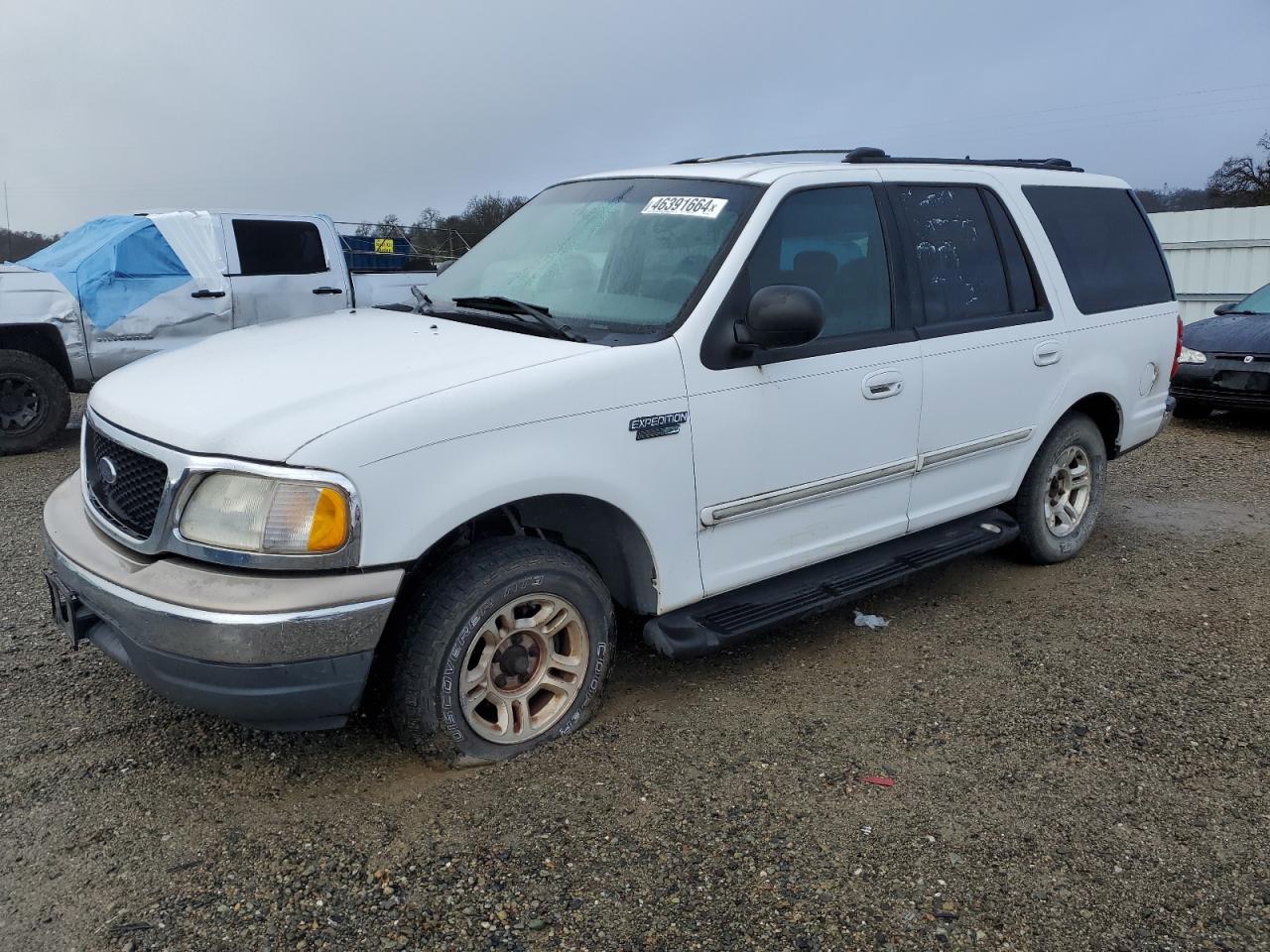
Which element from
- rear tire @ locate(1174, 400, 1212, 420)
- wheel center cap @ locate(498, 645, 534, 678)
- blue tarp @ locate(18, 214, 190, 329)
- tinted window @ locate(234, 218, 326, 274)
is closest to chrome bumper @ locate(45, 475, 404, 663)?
wheel center cap @ locate(498, 645, 534, 678)

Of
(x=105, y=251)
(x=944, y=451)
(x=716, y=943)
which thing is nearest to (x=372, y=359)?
(x=716, y=943)

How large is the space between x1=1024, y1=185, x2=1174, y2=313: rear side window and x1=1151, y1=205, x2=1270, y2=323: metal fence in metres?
9.13

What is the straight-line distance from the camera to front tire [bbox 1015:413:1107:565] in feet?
16.2

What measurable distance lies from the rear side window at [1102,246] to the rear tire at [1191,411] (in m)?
4.37

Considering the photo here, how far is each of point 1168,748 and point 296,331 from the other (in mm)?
3409

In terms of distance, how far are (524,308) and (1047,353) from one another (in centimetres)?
250

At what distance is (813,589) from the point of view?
12.7 ft

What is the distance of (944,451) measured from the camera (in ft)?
Answer: 13.9

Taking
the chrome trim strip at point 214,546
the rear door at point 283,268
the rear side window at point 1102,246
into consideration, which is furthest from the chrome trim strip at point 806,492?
the rear door at point 283,268

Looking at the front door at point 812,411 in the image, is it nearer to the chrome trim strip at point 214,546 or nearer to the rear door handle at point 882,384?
the rear door handle at point 882,384

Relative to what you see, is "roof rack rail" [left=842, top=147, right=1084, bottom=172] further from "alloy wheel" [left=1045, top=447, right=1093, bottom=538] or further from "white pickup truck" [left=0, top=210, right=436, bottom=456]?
"white pickup truck" [left=0, top=210, right=436, bottom=456]

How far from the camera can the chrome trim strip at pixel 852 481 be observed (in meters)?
3.53

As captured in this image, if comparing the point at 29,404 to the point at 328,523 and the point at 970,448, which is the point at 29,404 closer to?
the point at 328,523

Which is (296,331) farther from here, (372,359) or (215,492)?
(215,492)
